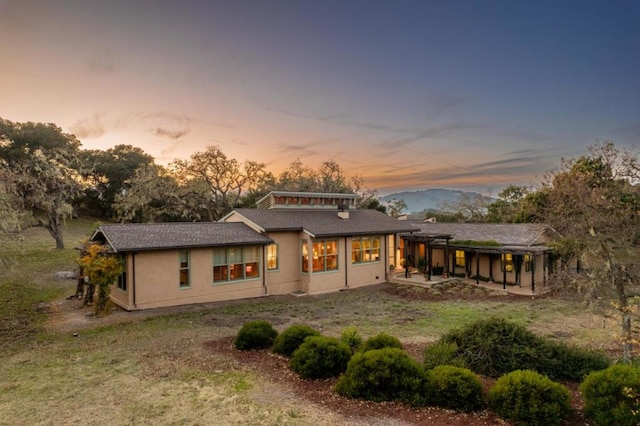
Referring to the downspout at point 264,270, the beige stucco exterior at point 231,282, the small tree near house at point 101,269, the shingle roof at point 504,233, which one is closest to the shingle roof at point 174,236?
the beige stucco exterior at point 231,282

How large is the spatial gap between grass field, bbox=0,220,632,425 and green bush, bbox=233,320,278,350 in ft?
2.32

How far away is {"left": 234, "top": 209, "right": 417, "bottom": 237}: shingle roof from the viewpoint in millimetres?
18141

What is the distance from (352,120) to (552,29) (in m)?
11.6

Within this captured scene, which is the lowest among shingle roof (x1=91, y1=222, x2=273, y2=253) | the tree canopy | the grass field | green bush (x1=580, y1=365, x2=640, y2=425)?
the grass field

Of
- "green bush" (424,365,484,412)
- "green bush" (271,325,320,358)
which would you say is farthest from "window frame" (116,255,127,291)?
"green bush" (424,365,484,412)

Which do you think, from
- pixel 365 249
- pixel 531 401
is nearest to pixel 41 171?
pixel 365 249

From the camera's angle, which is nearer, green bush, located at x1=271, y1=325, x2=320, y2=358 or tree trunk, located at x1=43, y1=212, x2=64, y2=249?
green bush, located at x1=271, y1=325, x2=320, y2=358

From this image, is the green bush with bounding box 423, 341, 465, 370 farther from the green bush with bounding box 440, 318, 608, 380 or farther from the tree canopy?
the tree canopy

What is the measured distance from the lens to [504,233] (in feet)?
74.1

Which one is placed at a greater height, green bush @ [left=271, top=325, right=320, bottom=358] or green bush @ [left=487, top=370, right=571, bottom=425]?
green bush @ [left=487, top=370, right=571, bottom=425]

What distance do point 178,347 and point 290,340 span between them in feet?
10.9

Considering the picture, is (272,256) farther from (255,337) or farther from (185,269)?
(255,337)

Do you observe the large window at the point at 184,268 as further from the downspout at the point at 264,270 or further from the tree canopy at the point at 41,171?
the tree canopy at the point at 41,171

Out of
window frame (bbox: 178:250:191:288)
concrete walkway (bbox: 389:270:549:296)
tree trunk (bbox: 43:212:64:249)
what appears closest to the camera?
window frame (bbox: 178:250:191:288)
